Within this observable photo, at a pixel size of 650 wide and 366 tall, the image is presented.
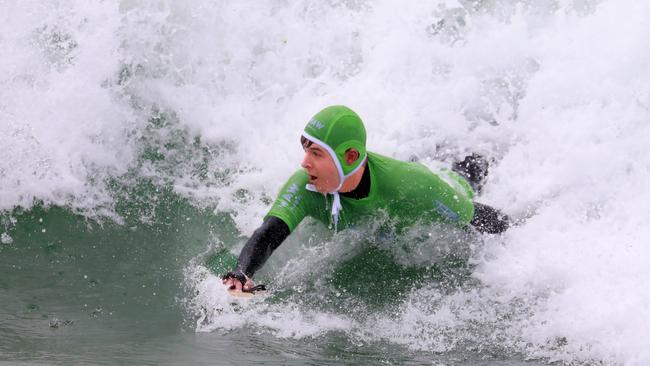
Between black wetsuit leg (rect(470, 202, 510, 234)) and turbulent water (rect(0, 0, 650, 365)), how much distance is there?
71 mm

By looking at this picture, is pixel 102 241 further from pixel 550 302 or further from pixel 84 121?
pixel 550 302

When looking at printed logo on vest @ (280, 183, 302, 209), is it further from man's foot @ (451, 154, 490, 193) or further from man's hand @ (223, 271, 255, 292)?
man's foot @ (451, 154, 490, 193)

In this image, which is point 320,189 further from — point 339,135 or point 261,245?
point 261,245

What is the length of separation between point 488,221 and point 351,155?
1.18m

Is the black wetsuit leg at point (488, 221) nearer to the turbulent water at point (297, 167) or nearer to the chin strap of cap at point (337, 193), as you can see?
the turbulent water at point (297, 167)

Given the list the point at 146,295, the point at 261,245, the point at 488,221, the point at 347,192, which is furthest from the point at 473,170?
the point at 146,295

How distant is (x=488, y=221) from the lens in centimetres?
551

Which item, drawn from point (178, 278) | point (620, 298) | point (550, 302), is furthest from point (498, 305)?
point (178, 278)

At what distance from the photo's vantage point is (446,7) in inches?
350

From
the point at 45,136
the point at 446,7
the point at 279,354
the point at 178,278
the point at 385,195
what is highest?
the point at 446,7

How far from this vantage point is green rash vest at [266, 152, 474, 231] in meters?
5.02

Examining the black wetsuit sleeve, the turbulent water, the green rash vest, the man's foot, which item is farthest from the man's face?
the man's foot

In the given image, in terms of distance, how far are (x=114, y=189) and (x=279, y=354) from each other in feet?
8.86

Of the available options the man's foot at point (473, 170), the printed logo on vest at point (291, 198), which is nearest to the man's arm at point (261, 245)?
the printed logo on vest at point (291, 198)
